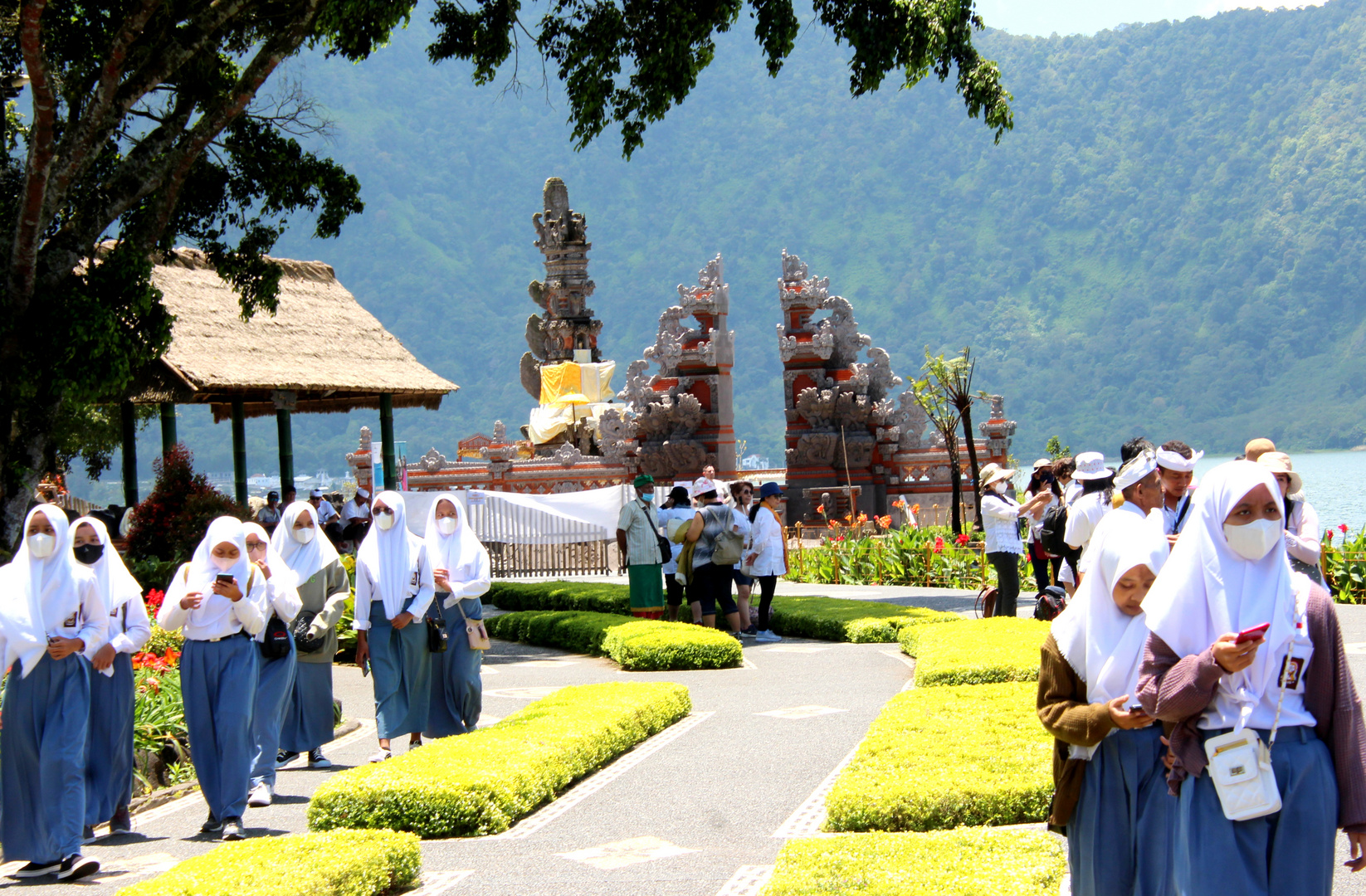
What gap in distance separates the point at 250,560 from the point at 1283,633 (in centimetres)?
595

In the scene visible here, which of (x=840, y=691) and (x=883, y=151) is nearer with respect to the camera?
(x=840, y=691)

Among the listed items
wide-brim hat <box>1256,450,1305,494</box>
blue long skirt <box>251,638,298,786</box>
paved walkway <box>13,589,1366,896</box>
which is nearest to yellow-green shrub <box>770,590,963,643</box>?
paved walkway <box>13,589,1366,896</box>

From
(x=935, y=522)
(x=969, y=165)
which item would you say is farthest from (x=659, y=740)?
(x=969, y=165)

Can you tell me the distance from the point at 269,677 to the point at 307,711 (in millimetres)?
1013

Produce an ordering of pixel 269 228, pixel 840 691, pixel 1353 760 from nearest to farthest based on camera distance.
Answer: pixel 1353 760 < pixel 840 691 < pixel 269 228

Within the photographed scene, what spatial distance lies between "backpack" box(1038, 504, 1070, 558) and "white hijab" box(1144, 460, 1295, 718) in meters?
7.31

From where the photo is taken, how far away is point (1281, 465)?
6.20 m

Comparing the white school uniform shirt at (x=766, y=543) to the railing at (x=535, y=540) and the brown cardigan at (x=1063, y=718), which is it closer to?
the railing at (x=535, y=540)

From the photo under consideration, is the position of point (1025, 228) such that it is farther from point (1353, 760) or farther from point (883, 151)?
point (1353, 760)

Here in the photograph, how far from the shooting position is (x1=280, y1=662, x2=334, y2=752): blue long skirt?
29.1 ft

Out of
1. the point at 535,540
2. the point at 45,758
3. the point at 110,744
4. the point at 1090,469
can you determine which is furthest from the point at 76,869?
the point at 535,540

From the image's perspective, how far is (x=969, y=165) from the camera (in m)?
163

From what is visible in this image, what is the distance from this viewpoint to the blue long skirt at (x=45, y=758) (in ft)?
21.0

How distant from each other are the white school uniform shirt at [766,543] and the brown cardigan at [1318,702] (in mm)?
10747
